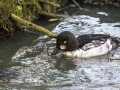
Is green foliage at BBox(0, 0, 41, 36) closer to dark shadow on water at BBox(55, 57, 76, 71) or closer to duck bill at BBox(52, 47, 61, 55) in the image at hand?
duck bill at BBox(52, 47, 61, 55)

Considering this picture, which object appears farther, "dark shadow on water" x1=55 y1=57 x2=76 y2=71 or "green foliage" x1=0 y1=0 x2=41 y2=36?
"green foliage" x1=0 y1=0 x2=41 y2=36

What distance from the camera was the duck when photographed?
10047mm

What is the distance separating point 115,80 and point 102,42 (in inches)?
93.0

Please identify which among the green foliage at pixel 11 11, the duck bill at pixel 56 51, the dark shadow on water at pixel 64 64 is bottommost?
the dark shadow on water at pixel 64 64

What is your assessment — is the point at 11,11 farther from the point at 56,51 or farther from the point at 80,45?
the point at 80,45

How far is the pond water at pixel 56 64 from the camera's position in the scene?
819 cm

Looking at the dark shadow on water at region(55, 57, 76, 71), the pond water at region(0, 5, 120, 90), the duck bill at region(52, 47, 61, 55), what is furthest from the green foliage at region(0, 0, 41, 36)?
the dark shadow on water at region(55, 57, 76, 71)

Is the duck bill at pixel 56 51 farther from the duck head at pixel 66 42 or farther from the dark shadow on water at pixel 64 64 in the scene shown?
the dark shadow on water at pixel 64 64

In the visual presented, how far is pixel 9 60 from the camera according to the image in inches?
381

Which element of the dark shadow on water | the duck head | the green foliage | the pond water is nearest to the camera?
the pond water

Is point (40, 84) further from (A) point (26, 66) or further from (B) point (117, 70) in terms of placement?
(B) point (117, 70)

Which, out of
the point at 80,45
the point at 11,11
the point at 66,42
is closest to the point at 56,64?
the point at 66,42

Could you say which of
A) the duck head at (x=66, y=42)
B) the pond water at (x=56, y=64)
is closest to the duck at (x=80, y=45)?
the duck head at (x=66, y=42)

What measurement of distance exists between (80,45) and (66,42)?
41cm
